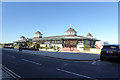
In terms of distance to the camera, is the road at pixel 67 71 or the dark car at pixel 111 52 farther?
the dark car at pixel 111 52

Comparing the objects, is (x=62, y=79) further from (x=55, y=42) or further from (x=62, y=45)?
(x=55, y=42)

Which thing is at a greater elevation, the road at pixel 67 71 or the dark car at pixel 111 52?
the dark car at pixel 111 52

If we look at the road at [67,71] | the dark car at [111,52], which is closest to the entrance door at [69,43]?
the dark car at [111,52]

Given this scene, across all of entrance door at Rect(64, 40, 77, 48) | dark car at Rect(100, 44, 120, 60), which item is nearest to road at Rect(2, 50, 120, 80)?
dark car at Rect(100, 44, 120, 60)

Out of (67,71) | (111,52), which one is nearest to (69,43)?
(111,52)

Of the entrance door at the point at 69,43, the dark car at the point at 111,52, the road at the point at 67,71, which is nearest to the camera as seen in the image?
the road at the point at 67,71

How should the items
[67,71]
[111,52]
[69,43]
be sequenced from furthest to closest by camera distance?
[69,43]
[111,52]
[67,71]

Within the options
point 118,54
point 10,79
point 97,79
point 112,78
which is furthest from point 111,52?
point 10,79

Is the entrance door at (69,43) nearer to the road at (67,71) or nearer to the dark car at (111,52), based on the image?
the dark car at (111,52)

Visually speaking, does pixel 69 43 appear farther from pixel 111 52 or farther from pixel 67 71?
pixel 67 71

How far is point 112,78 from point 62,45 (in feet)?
114

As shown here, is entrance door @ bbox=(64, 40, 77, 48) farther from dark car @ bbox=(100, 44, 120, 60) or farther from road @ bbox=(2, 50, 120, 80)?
road @ bbox=(2, 50, 120, 80)

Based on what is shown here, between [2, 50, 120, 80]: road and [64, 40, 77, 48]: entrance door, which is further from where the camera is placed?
[64, 40, 77, 48]: entrance door

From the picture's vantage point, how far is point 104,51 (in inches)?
380
